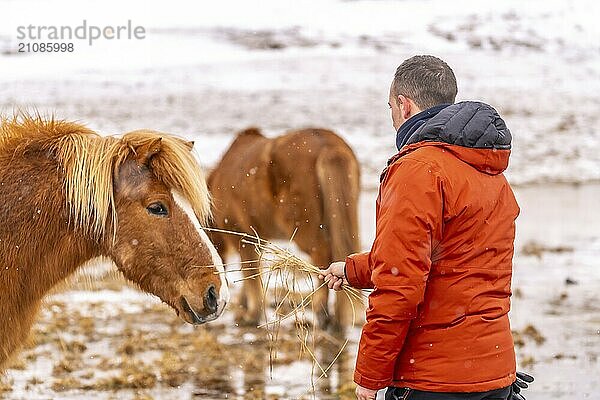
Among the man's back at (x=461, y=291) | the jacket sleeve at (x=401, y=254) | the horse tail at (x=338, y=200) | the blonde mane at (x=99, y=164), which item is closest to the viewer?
the jacket sleeve at (x=401, y=254)

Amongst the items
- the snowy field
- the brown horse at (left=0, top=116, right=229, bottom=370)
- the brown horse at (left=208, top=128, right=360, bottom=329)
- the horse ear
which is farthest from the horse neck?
the brown horse at (left=208, top=128, right=360, bottom=329)

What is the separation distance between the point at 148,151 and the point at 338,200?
139 inches

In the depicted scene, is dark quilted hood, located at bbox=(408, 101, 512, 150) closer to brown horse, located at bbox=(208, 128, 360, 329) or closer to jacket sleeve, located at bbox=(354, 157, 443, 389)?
jacket sleeve, located at bbox=(354, 157, 443, 389)

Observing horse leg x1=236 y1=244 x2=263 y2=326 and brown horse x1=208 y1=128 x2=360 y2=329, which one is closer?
brown horse x1=208 y1=128 x2=360 y2=329

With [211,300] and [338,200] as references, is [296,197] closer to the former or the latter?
[338,200]

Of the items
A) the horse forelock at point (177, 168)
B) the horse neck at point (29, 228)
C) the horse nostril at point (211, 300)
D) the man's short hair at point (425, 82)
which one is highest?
the man's short hair at point (425, 82)

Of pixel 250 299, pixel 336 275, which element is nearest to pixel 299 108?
pixel 250 299

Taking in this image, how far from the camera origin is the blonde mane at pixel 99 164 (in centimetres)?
358

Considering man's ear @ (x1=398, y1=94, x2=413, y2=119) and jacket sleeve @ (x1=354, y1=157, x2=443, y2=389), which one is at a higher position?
man's ear @ (x1=398, y1=94, x2=413, y2=119)

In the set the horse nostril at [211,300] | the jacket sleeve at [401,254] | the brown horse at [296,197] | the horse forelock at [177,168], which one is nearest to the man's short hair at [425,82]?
the jacket sleeve at [401,254]

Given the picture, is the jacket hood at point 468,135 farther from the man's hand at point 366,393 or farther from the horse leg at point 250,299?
the horse leg at point 250,299

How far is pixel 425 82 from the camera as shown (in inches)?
110

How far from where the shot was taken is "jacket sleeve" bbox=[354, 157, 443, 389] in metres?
2.54

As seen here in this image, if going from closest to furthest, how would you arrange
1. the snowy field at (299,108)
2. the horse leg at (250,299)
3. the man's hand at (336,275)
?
the man's hand at (336,275), the snowy field at (299,108), the horse leg at (250,299)
